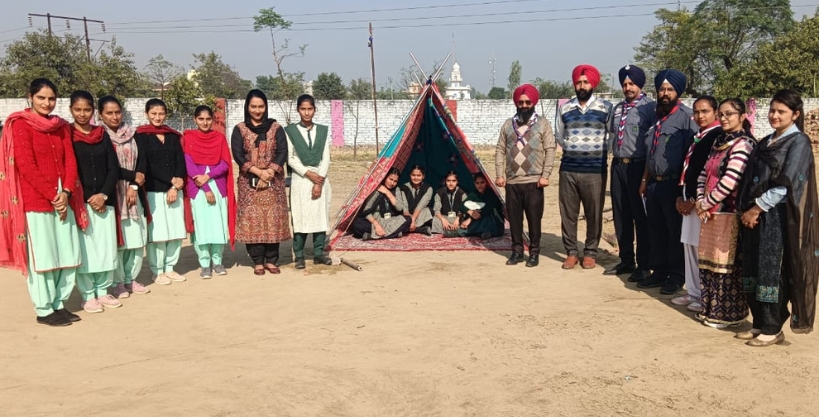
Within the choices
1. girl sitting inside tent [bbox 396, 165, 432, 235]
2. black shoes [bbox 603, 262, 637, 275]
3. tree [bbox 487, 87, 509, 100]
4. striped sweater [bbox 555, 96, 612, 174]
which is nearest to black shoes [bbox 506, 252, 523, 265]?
black shoes [bbox 603, 262, 637, 275]

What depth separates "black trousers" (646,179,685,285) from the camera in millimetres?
4672

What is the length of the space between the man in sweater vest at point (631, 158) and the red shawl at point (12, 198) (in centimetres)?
413

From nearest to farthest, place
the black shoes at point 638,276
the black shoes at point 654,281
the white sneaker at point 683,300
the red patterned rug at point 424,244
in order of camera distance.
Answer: the white sneaker at point 683,300 → the black shoes at point 654,281 → the black shoes at point 638,276 → the red patterned rug at point 424,244

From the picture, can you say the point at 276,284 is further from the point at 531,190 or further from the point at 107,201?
the point at 531,190

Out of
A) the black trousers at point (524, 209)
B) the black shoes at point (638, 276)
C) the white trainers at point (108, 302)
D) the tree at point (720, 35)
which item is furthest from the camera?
the tree at point (720, 35)

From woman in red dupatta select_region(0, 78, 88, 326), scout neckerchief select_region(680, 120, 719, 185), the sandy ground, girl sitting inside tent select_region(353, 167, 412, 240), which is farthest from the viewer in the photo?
girl sitting inside tent select_region(353, 167, 412, 240)

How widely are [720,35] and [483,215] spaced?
71.6ft

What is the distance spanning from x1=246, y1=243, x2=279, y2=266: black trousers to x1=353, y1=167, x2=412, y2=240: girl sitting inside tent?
142 cm

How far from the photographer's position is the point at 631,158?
5066 millimetres

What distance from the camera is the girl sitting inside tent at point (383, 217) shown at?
22.9 feet

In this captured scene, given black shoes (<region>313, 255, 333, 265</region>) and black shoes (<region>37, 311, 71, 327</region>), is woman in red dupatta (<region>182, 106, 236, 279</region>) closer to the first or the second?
black shoes (<region>313, 255, 333, 265</region>)

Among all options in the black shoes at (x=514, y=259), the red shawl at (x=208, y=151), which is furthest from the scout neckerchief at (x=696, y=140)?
the red shawl at (x=208, y=151)

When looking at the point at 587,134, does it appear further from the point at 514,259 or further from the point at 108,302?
the point at 108,302

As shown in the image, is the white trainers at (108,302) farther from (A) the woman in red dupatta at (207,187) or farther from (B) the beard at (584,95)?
(B) the beard at (584,95)
